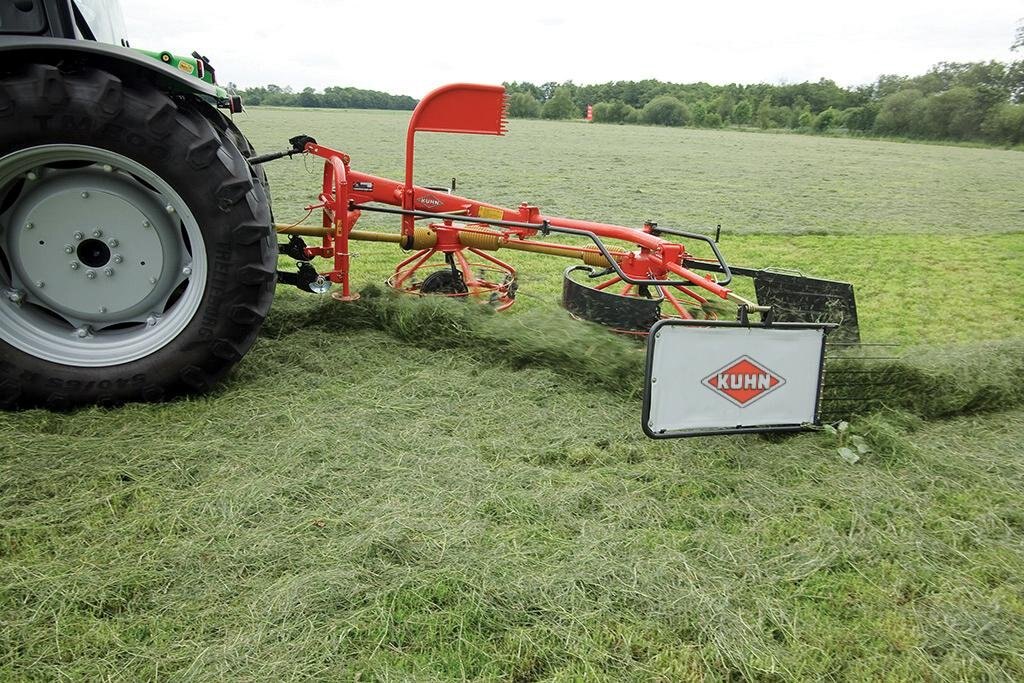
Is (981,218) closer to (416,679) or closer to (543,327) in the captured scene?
(543,327)

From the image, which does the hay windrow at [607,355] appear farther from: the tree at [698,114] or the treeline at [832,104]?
the tree at [698,114]

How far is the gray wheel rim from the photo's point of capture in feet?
10.4

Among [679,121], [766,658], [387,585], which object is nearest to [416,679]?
[387,585]

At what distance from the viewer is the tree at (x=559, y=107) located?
199 feet

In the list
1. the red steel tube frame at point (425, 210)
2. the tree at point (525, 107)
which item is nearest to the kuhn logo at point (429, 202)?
the red steel tube frame at point (425, 210)

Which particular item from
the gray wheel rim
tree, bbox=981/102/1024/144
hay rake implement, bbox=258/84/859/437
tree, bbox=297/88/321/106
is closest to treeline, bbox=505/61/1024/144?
tree, bbox=981/102/1024/144

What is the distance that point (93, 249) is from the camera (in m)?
3.26

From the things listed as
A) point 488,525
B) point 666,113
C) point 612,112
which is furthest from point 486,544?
point 612,112

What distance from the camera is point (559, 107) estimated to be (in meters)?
60.7

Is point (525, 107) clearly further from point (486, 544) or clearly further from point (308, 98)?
point (486, 544)

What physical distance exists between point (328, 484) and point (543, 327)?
Answer: 5.60 feet

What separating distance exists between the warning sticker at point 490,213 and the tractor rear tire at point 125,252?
1566 millimetres

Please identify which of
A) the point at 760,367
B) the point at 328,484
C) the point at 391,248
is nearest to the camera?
the point at 328,484

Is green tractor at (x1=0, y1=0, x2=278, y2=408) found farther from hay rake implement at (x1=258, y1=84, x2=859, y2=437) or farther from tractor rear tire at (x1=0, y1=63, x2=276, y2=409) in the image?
hay rake implement at (x1=258, y1=84, x2=859, y2=437)
